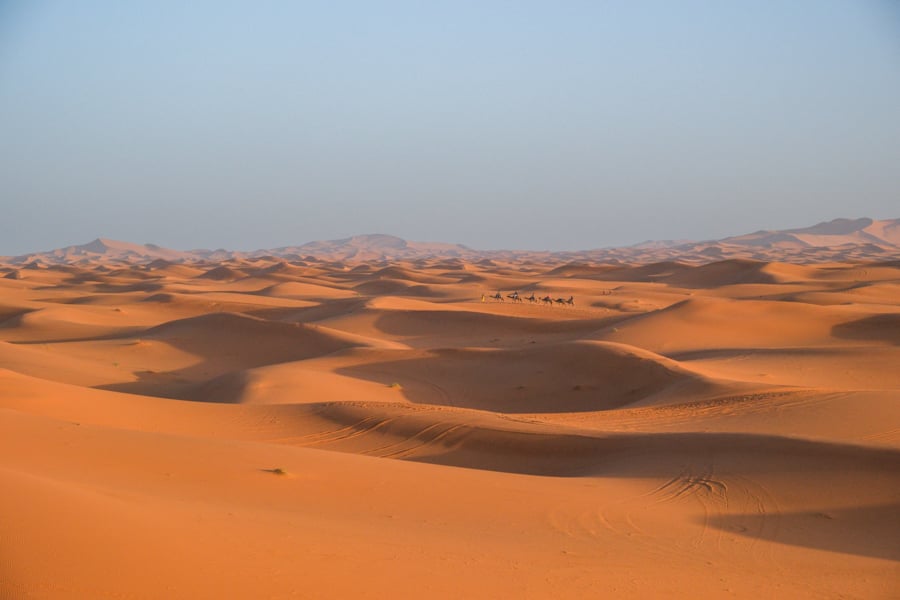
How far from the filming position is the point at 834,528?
7430 mm

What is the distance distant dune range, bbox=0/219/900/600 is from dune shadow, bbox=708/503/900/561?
0.10 feet

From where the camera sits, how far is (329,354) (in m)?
21.0

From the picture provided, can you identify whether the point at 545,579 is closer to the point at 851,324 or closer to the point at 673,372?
the point at 673,372

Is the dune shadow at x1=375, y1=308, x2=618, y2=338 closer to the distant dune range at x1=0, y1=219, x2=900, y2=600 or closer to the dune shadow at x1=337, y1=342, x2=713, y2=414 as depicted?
the distant dune range at x1=0, y1=219, x2=900, y2=600

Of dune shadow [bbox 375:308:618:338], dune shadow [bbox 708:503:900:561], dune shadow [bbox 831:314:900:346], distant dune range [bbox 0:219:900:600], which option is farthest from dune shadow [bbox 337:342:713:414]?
dune shadow [bbox 831:314:900:346]

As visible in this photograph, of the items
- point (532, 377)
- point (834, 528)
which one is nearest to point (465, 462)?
point (834, 528)

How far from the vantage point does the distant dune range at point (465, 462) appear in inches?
208

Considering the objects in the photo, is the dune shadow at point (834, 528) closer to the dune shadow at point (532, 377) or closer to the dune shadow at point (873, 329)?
the dune shadow at point (532, 377)

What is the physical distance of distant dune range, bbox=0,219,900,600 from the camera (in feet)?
17.4

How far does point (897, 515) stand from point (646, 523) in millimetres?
2200

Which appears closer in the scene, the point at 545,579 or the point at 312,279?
the point at 545,579

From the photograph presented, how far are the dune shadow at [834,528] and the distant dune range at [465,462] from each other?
0.10 feet

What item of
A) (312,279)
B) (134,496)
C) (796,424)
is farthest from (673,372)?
(312,279)

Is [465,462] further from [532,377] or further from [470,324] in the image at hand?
[470,324]
